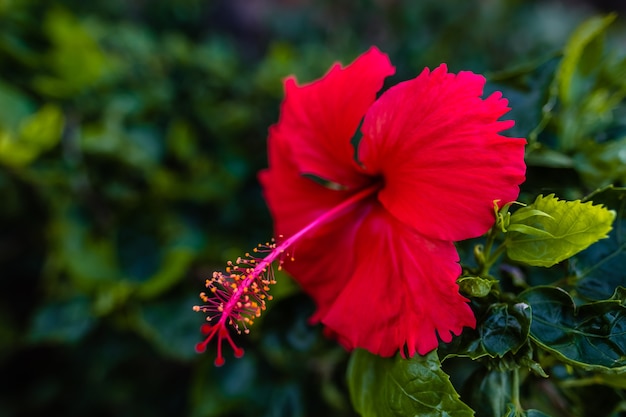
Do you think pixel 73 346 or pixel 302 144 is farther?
pixel 73 346

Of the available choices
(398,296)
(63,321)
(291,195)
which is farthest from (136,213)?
(398,296)

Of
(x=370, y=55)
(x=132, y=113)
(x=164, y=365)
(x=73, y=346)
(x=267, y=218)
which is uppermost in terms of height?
(x=132, y=113)

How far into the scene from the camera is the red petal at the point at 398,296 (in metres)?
Result: 0.52

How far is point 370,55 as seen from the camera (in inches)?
24.1

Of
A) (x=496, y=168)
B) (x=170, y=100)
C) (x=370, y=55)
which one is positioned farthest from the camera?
(x=170, y=100)

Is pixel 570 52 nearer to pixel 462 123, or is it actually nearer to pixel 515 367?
pixel 462 123

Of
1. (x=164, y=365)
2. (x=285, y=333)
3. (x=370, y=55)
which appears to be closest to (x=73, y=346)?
(x=164, y=365)

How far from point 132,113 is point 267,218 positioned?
432 millimetres

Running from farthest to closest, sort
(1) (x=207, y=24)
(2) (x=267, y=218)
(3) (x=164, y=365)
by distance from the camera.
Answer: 1. (1) (x=207, y=24)
2. (3) (x=164, y=365)
3. (2) (x=267, y=218)

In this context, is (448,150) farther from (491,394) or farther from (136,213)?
(136,213)

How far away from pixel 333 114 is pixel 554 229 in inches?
11.0

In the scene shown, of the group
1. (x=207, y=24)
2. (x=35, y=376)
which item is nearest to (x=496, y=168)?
(x=35, y=376)

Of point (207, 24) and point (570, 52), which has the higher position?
point (207, 24)

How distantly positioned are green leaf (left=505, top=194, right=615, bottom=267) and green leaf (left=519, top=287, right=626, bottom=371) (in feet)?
0.18
